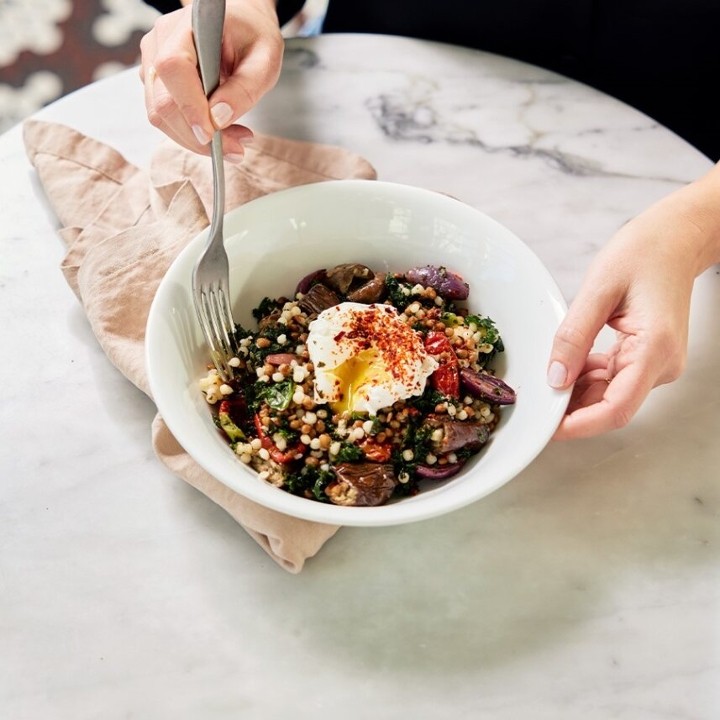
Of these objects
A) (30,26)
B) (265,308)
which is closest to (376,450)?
(265,308)

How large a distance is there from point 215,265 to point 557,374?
0.73 m

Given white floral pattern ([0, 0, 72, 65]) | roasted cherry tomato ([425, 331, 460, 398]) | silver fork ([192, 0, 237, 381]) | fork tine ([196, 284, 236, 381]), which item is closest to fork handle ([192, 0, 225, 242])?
silver fork ([192, 0, 237, 381])

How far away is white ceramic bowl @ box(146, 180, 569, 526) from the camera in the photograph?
57.3 inches

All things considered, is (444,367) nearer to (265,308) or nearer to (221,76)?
(265,308)

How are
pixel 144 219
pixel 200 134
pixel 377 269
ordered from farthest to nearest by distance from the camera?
1. pixel 144 219
2. pixel 377 269
3. pixel 200 134

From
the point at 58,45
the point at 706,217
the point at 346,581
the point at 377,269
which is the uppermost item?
the point at 706,217

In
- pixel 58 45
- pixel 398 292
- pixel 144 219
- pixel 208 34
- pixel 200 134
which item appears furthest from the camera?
pixel 58 45

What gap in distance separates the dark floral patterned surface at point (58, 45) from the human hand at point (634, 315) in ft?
11.0

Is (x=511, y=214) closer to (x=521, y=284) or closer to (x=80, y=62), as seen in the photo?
(x=521, y=284)

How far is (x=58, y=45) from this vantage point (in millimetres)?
4453

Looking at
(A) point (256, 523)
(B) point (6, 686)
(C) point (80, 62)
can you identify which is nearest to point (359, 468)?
(A) point (256, 523)

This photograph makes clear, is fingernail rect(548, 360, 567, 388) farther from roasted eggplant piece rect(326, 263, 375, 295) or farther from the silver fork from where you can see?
the silver fork

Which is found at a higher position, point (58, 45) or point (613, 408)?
point (613, 408)

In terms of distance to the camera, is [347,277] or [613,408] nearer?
[613,408]
